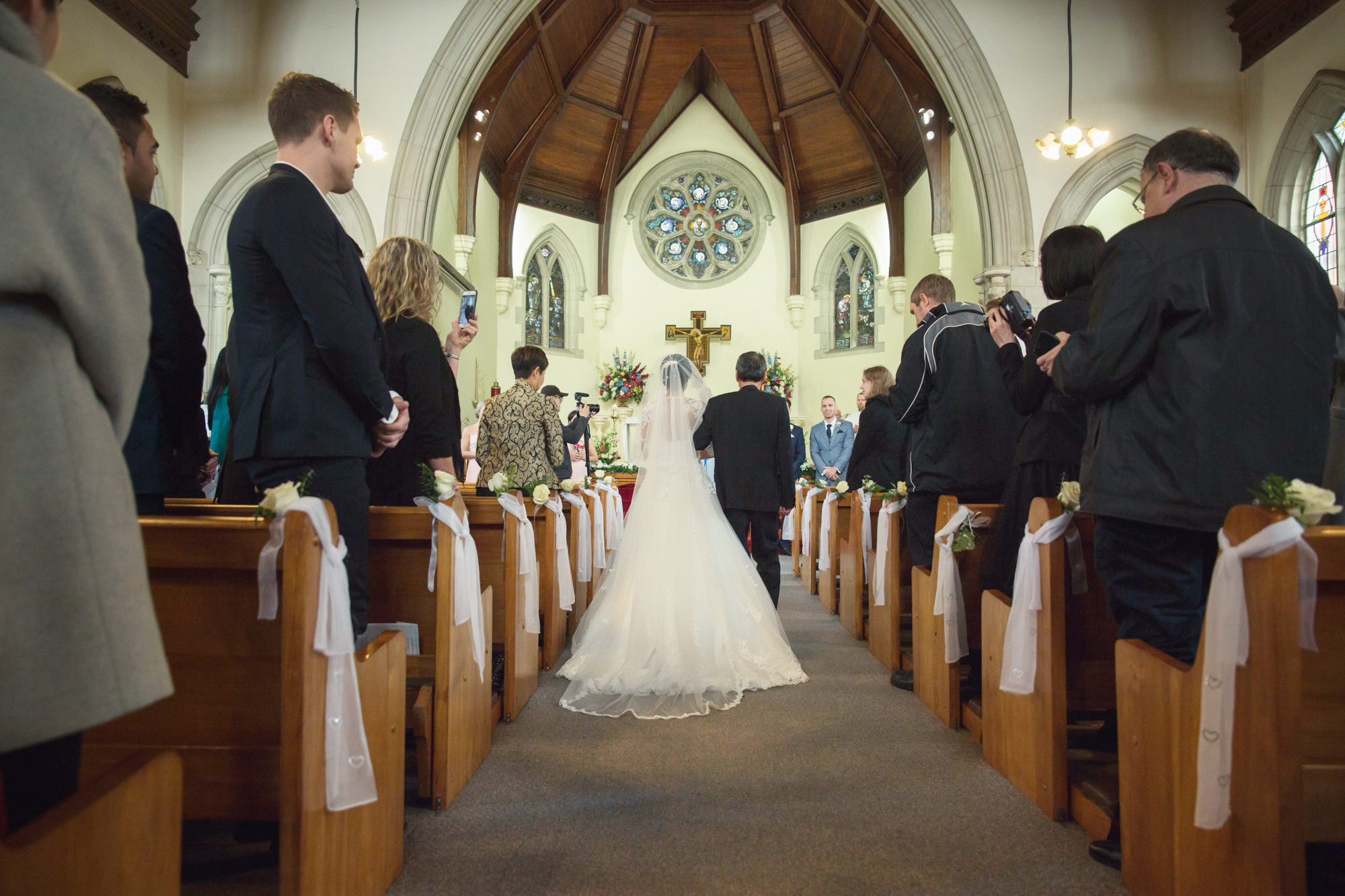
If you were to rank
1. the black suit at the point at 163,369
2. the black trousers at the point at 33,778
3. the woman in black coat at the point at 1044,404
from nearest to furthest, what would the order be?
the black trousers at the point at 33,778 → the black suit at the point at 163,369 → the woman in black coat at the point at 1044,404

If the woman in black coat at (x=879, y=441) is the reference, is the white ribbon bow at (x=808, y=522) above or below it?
below

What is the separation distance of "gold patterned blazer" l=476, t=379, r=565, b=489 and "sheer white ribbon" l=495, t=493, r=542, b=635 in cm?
Answer: 97

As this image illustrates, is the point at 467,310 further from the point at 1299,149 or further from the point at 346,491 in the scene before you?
the point at 1299,149

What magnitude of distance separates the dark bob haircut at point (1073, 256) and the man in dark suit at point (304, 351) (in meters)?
2.08

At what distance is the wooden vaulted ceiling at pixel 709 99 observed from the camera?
10086mm

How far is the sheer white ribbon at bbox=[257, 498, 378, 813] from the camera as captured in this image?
1.56m

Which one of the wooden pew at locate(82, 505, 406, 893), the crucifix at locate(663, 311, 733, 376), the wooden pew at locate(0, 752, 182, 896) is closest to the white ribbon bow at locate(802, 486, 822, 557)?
the wooden pew at locate(82, 505, 406, 893)

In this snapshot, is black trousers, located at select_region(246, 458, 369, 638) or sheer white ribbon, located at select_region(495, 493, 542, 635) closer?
black trousers, located at select_region(246, 458, 369, 638)

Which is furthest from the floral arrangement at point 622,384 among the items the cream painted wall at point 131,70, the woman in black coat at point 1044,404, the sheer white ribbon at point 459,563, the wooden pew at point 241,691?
the wooden pew at point 241,691

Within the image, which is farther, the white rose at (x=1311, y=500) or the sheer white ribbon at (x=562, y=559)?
the sheer white ribbon at (x=562, y=559)

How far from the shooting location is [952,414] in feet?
11.9

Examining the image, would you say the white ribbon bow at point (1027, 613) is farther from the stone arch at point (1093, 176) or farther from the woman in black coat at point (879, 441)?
the stone arch at point (1093, 176)

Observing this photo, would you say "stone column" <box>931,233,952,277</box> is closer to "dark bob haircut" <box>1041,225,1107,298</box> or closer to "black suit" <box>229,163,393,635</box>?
"dark bob haircut" <box>1041,225,1107,298</box>

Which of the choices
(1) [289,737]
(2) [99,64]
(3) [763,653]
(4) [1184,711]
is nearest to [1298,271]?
(4) [1184,711]
